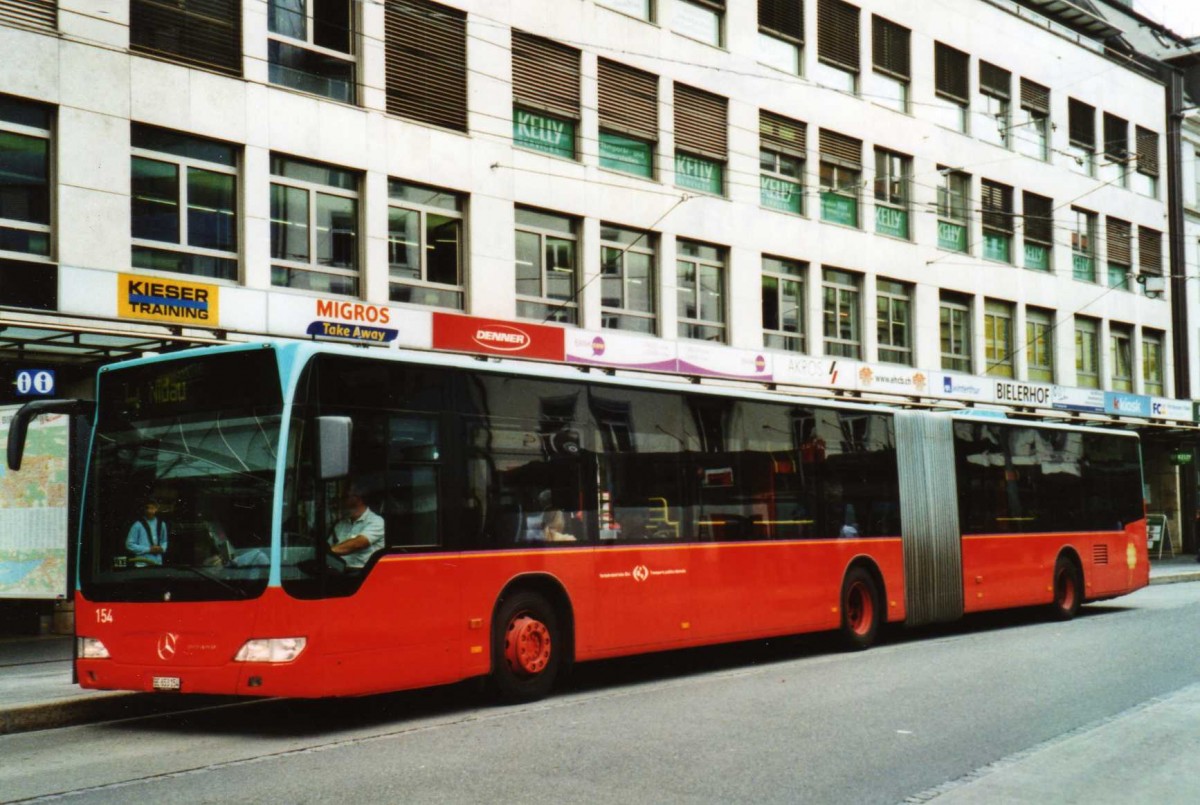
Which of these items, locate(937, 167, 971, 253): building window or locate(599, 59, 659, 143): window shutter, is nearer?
locate(599, 59, 659, 143): window shutter

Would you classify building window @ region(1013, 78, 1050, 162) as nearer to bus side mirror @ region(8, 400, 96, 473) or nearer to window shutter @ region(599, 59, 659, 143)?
window shutter @ region(599, 59, 659, 143)

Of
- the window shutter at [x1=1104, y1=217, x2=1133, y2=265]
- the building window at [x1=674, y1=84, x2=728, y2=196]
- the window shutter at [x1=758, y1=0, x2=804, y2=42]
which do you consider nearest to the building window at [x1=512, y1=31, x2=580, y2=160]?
the building window at [x1=674, y1=84, x2=728, y2=196]

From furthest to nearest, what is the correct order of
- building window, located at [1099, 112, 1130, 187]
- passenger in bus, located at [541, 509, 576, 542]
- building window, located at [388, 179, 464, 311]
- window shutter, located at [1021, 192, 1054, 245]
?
building window, located at [1099, 112, 1130, 187] < window shutter, located at [1021, 192, 1054, 245] < building window, located at [388, 179, 464, 311] < passenger in bus, located at [541, 509, 576, 542]

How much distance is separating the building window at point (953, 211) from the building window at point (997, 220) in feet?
2.29

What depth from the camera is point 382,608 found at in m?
10.2

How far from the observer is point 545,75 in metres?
24.0

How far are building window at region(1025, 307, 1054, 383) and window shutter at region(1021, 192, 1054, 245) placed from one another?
6.55 ft

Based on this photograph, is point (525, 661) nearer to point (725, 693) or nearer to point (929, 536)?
point (725, 693)

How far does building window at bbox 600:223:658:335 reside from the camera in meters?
25.3

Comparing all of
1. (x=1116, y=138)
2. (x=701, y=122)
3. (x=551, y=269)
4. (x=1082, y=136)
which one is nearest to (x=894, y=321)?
(x=701, y=122)

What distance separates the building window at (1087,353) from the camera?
39.9m

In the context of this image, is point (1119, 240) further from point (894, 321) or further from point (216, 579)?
point (216, 579)

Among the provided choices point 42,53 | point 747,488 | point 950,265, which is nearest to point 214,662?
point 747,488

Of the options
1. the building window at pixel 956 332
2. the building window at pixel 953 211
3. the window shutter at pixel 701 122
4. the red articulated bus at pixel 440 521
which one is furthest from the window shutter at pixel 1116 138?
the red articulated bus at pixel 440 521
